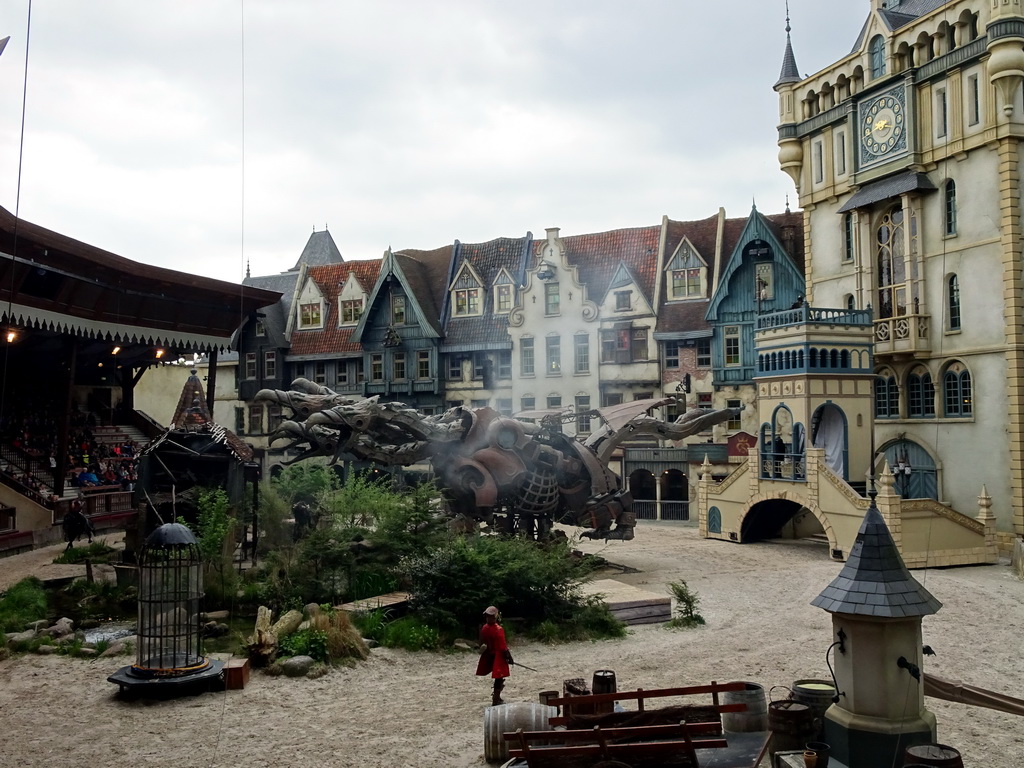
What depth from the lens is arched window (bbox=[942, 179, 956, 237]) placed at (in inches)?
1188

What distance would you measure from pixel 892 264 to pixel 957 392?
17.5 feet

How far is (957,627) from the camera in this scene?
1823 cm

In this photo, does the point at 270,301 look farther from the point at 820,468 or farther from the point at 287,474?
the point at 820,468

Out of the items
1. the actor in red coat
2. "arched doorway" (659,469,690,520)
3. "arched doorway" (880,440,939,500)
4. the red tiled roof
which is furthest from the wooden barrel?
the red tiled roof

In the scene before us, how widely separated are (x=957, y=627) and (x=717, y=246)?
84.8 feet

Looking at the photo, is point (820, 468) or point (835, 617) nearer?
point (835, 617)

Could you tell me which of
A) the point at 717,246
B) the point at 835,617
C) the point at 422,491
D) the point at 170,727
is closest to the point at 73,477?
the point at 422,491

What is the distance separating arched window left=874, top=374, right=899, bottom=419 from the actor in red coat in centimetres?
2405

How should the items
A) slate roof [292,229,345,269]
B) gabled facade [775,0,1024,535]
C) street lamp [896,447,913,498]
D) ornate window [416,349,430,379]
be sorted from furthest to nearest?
slate roof [292,229,345,269]
ornate window [416,349,430,379]
street lamp [896,447,913,498]
gabled facade [775,0,1024,535]

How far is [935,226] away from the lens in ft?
101

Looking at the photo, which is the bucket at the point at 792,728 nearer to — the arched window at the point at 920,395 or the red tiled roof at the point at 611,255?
the arched window at the point at 920,395

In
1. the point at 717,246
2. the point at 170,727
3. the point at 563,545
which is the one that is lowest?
the point at 170,727

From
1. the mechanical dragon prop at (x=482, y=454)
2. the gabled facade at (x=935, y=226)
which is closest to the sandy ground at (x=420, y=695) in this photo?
the mechanical dragon prop at (x=482, y=454)

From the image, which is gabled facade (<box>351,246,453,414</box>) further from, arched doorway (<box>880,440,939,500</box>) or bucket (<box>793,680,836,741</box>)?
bucket (<box>793,680,836,741</box>)
